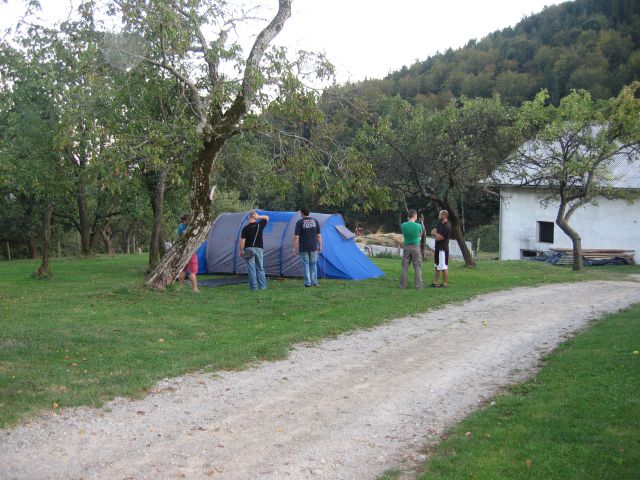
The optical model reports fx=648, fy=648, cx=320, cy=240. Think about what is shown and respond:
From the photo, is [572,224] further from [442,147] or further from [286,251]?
[286,251]

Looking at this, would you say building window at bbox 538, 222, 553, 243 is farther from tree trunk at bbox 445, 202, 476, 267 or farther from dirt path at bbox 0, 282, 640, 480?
Answer: dirt path at bbox 0, 282, 640, 480

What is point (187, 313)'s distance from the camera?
10.6m

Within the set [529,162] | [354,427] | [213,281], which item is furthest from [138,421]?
[529,162]

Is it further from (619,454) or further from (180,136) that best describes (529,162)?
(619,454)

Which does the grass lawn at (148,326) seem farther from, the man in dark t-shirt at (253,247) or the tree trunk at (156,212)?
the tree trunk at (156,212)

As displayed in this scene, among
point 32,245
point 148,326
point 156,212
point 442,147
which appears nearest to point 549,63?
point 442,147

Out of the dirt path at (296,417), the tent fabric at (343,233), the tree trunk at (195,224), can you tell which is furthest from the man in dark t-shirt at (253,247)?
the dirt path at (296,417)

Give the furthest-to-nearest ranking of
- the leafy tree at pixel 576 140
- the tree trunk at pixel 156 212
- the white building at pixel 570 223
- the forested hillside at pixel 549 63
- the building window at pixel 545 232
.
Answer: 1. the forested hillside at pixel 549 63
2. the building window at pixel 545 232
3. the white building at pixel 570 223
4. the leafy tree at pixel 576 140
5. the tree trunk at pixel 156 212

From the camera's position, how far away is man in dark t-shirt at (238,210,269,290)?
13.5 m

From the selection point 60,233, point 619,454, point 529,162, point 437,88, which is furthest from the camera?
point 437,88

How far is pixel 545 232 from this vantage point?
3297 centimetres

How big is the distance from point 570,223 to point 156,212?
21.4 meters

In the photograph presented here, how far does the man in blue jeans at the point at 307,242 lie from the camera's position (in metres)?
14.1

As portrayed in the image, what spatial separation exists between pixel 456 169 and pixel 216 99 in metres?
9.49
